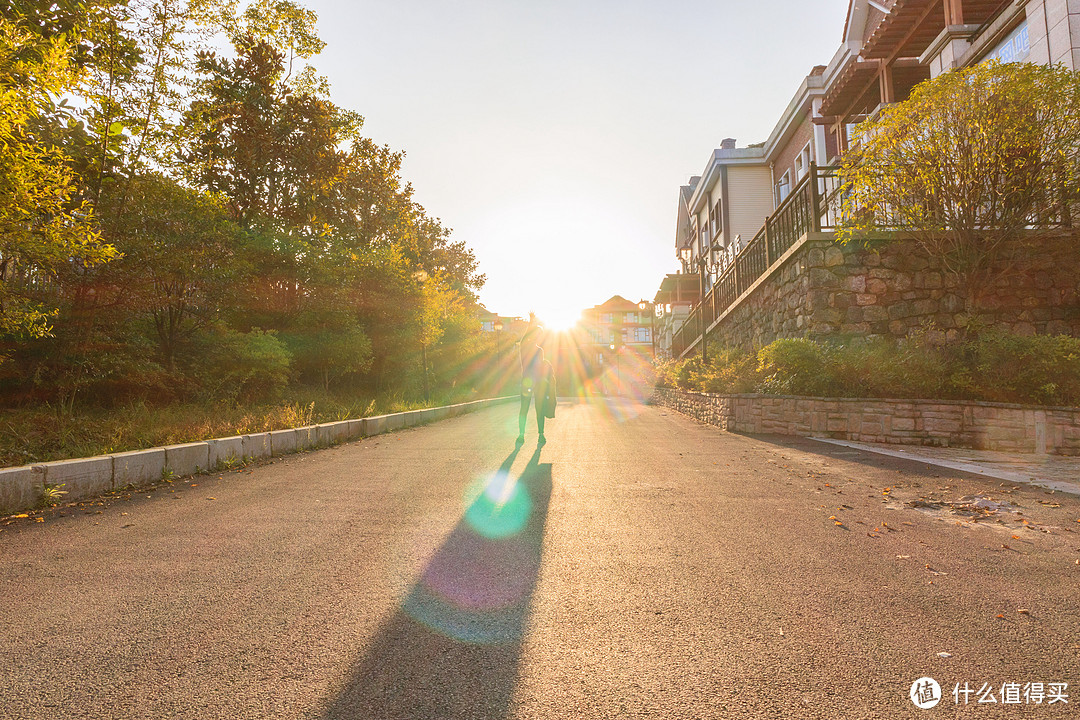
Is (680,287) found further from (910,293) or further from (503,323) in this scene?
(910,293)

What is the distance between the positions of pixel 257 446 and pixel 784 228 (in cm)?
1199

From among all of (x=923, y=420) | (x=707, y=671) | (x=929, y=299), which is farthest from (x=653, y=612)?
(x=929, y=299)

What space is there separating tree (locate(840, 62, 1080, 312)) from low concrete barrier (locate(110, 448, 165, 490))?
1130 centimetres

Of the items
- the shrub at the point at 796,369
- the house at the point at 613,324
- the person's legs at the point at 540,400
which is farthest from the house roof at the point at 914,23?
the house at the point at 613,324

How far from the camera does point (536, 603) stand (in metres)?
2.86

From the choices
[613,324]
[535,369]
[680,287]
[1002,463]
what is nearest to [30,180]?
[535,369]

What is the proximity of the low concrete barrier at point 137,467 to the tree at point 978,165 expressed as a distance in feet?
37.1

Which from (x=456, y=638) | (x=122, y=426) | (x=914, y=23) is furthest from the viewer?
(x=914, y=23)

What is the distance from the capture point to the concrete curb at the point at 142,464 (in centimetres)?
477

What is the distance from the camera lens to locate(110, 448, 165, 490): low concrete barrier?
554 cm

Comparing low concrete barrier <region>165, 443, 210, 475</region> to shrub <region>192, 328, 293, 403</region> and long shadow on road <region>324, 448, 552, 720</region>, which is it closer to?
shrub <region>192, 328, 293, 403</region>

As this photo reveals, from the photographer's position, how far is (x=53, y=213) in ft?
21.1

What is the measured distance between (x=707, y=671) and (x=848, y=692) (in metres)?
0.46

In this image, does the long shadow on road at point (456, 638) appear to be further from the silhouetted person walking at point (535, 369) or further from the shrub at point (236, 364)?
the shrub at point (236, 364)
